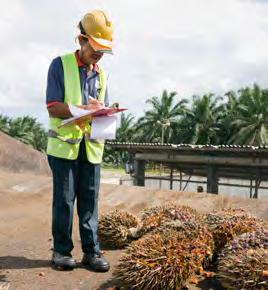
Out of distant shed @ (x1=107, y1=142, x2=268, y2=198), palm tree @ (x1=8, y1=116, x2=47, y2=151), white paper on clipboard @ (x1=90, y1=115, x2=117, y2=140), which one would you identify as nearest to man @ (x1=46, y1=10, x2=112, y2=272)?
white paper on clipboard @ (x1=90, y1=115, x2=117, y2=140)

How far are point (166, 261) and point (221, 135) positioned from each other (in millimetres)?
47520

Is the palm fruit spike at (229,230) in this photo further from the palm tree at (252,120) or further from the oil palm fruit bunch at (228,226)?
the palm tree at (252,120)

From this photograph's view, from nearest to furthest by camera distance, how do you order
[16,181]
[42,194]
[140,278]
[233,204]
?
[140,278] < [233,204] < [42,194] < [16,181]

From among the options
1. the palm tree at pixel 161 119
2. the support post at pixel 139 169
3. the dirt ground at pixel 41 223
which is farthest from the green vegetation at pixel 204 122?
the dirt ground at pixel 41 223

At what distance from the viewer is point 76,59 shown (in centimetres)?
448

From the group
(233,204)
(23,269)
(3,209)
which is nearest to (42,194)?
(3,209)

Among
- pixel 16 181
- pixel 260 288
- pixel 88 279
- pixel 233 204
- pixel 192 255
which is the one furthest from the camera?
pixel 16 181

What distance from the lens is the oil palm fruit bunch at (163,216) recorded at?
4730mm

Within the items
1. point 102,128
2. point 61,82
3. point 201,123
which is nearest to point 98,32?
point 61,82

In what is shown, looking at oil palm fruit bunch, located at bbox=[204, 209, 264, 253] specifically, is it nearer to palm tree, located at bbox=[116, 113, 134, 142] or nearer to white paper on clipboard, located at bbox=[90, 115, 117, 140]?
white paper on clipboard, located at bbox=[90, 115, 117, 140]

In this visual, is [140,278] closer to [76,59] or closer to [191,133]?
[76,59]

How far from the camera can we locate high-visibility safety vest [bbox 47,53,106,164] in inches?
171

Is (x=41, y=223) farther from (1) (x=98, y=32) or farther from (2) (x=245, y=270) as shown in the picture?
(2) (x=245, y=270)

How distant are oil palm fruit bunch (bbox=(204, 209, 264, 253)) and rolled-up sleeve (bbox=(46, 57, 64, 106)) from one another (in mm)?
1817
